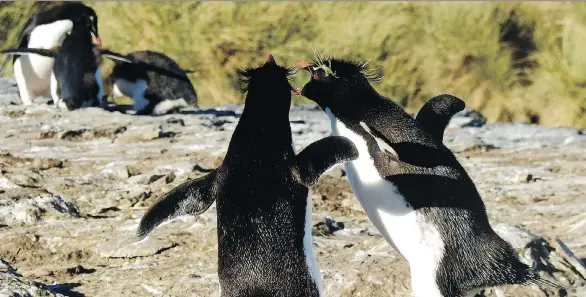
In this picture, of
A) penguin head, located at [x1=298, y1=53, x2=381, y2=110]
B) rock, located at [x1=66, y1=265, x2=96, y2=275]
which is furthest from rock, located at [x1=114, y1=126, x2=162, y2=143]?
penguin head, located at [x1=298, y1=53, x2=381, y2=110]

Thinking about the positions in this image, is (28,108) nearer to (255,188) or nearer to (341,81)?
(341,81)

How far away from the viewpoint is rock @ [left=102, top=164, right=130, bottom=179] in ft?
20.2

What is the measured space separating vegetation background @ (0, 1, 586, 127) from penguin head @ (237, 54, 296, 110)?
643 centimetres

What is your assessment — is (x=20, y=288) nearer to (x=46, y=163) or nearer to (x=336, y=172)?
(x=46, y=163)

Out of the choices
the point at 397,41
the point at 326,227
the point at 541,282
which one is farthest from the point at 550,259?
the point at 397,41

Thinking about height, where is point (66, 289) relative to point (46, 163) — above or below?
below

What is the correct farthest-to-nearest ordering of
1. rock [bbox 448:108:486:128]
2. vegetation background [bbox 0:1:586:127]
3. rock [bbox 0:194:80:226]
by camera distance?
vegetation background [bbox 0:1:586:127] < rock [bbox 448:108:486:128] < rock [bbox 0:194:80:226]

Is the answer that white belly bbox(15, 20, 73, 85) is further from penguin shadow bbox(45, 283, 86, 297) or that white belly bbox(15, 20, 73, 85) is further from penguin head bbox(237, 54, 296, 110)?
penguin head bbox(237, 54, 296, 110)

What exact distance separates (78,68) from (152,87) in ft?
1.98

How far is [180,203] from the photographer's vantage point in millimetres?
3727

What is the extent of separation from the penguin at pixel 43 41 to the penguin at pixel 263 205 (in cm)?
524

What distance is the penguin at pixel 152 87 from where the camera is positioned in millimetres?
8453

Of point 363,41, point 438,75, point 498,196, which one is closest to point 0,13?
point 363,41

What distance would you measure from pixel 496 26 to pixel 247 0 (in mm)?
2464
